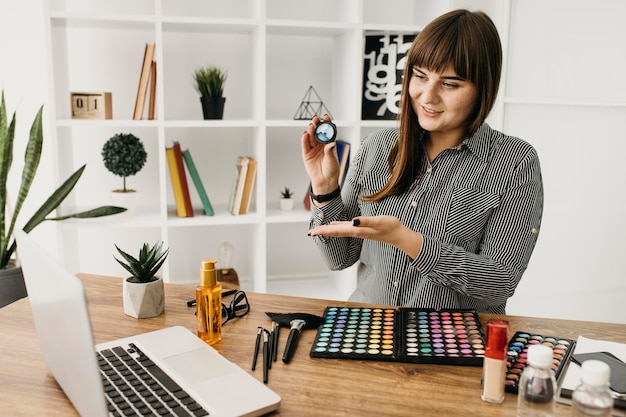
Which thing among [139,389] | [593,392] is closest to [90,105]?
[139,389]

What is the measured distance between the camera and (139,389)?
1.02 m

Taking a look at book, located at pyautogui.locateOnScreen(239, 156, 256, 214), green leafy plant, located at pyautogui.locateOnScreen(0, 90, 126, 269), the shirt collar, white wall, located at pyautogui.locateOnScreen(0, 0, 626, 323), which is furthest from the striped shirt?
white wall, located at pyautogui.locateOnScreen(0, 0, 626, 323)

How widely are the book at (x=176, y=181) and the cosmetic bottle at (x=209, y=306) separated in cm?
160

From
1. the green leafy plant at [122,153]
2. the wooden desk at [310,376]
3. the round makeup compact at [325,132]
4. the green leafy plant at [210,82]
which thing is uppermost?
the green leafy plant at [210,82]

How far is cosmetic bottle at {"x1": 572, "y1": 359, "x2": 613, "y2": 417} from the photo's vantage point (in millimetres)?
795

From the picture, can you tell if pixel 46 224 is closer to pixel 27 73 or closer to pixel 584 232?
pixel 27 73

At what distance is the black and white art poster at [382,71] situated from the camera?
112 inches

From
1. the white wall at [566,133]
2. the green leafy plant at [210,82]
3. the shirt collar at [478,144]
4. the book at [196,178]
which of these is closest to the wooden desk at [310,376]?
the shirt collar at [478,144]

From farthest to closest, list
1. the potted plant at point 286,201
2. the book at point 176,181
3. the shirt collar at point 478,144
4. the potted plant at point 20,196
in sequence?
the potted plant at point 286,201
the book at point 176,181
the potted plant at point 20,196
the shirt collar at point 478,144

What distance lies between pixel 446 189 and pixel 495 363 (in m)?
0.77

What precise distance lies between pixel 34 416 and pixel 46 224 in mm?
2191

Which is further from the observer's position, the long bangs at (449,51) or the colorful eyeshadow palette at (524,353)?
the long bangs at (449,51)

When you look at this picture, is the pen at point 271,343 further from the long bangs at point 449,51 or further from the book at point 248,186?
the book at point 248,186

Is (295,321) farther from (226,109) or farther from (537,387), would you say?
(226,109)
